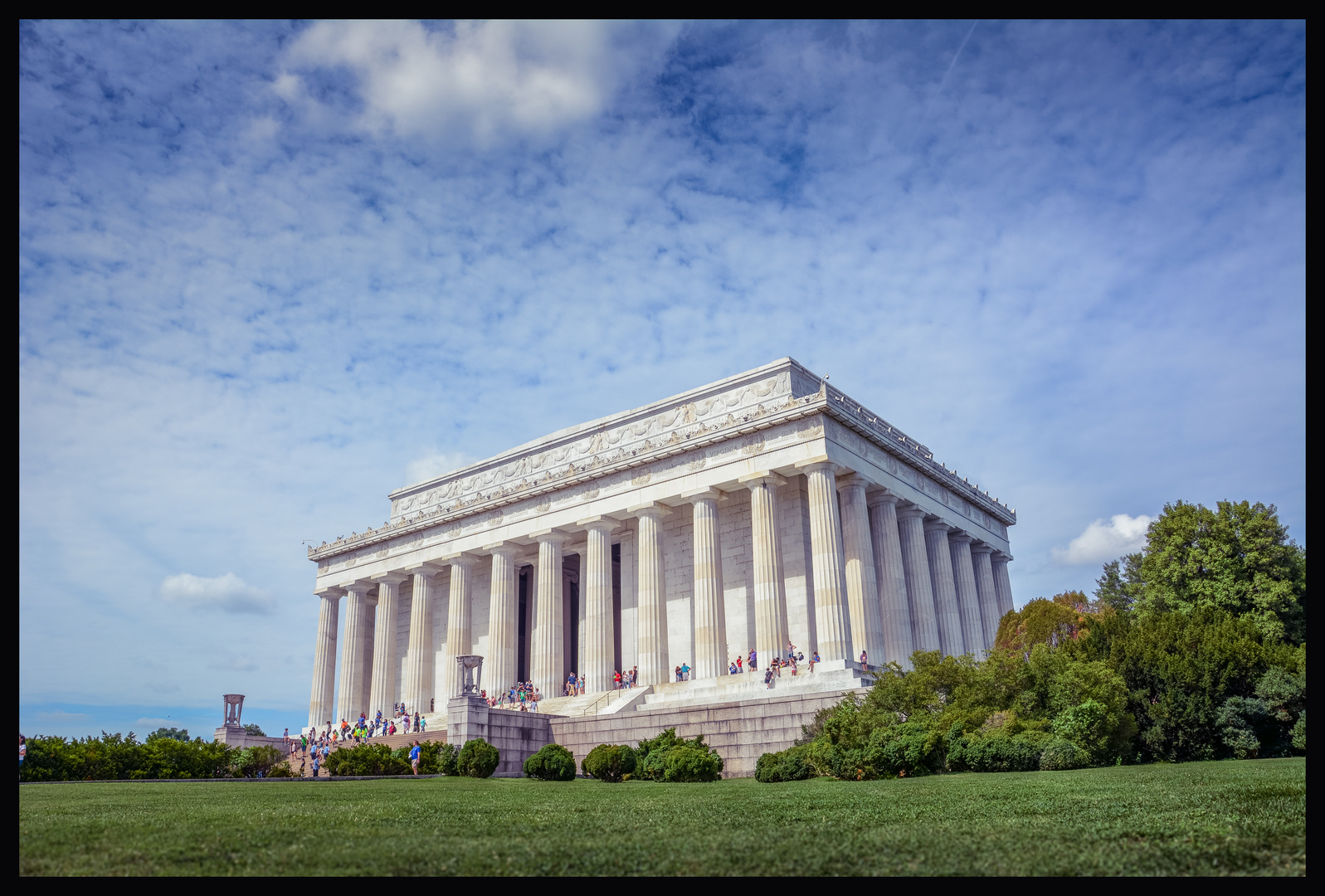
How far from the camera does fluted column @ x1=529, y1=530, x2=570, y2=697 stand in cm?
4781

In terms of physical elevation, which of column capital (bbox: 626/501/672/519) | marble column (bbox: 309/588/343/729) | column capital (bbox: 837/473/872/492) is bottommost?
marble column (bbox: 309/588/343/729)

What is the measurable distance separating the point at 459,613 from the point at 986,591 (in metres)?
30.9

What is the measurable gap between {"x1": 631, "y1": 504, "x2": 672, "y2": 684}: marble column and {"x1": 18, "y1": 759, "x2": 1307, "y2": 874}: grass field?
25985mm

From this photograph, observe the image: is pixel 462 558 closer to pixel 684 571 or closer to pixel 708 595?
pixel 684 571

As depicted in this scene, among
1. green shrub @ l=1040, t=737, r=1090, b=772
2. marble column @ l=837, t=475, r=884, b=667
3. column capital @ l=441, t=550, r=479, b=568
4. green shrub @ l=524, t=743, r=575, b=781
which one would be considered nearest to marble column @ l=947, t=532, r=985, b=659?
marble column @ l=837, t=475, r=884, b=667

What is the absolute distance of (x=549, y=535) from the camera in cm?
4953

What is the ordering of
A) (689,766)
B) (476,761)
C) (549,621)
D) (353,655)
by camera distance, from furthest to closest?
(353,655) → (549,621) → (476,761) → (689,766)

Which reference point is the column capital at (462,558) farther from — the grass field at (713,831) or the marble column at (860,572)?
the grass field at (713,831)

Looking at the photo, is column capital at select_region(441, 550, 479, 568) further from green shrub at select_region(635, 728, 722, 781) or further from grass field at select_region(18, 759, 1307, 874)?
grass field at select_region(18, 759, 1307, 874)

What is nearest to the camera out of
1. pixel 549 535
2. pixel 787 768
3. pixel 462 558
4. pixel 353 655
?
pixel 787 768

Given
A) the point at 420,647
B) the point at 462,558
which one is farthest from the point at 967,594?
the point at 420,647

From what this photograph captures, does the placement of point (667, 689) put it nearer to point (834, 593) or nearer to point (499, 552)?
point (834, 593)
